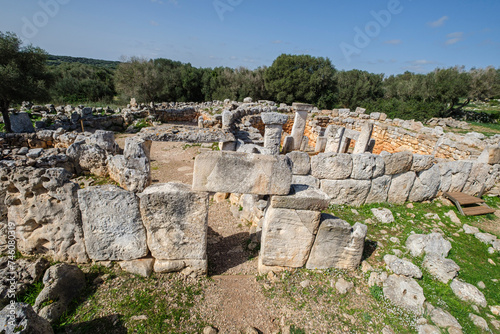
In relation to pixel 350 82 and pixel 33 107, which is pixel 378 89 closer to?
pixel 350 82

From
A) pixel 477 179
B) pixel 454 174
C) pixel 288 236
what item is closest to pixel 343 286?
pixel 288 236

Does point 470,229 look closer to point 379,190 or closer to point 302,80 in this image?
point 379,190

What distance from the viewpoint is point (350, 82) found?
31188mm

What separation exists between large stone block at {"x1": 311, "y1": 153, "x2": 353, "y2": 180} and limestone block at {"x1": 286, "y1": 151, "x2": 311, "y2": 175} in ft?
0.44

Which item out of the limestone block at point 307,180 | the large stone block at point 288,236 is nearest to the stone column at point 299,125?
the limestone block at point 307,180

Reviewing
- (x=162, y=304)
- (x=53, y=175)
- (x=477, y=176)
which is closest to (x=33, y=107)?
(x=53, y=175)

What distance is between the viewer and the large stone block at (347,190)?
20.4 ft

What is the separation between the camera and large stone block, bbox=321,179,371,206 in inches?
245

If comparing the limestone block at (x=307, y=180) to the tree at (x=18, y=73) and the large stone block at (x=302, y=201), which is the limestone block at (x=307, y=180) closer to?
the large stone block at (x=302, y=201)

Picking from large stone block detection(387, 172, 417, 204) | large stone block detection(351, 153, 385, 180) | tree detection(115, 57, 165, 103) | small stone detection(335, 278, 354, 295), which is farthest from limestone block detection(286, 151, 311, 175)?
tree detection(115, 57, 165, 103)

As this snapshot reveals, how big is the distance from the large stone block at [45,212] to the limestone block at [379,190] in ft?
22.3

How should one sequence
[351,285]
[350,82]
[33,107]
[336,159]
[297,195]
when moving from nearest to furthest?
1. [297,195]
2. [351,285]
3. [336,159]
4. [33,107]
5. [350,82]

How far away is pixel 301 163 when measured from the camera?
618 cm

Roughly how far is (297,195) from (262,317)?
1.99 m
